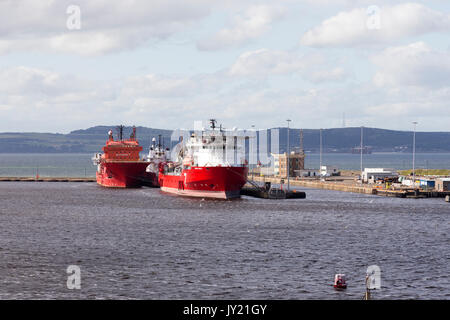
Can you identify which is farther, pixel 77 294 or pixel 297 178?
pixel 297 178

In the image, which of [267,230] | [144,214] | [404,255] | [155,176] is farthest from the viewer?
[155,176]

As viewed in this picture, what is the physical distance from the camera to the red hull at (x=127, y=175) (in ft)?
510

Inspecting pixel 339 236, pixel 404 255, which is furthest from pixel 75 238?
pixel 404 255

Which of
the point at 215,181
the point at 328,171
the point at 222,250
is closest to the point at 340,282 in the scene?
the point at 222,250

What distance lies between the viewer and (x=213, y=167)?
106 metres

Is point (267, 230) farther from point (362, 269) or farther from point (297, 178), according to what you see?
point (297, 178)

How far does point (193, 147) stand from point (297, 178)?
74.2 metres

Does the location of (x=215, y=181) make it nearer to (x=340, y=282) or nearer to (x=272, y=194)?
(x=272, y=194)

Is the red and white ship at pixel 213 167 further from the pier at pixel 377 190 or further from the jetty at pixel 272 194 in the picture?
the pier at pixel 377 190

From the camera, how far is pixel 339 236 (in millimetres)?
67438

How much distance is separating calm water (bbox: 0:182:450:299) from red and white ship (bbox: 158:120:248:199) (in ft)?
15.7

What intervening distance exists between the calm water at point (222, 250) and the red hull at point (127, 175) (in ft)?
169

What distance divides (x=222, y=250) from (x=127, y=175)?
103m

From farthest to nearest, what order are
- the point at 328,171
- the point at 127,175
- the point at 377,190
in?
the point at 328,171
the point at 127,175
the point at 377,190
